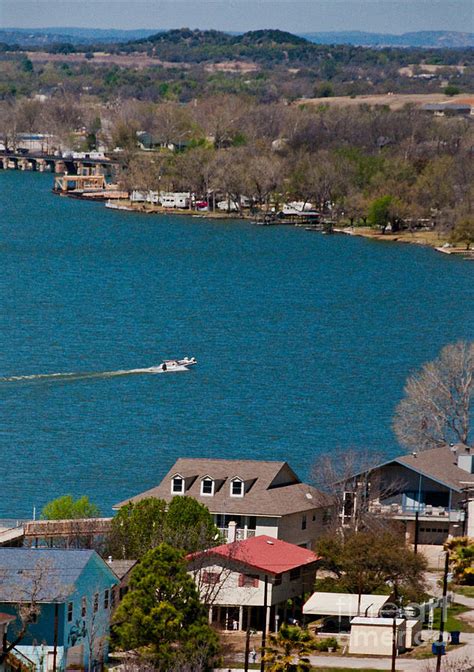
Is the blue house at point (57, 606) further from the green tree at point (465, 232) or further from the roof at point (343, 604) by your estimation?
the green tree at point (465, 232)

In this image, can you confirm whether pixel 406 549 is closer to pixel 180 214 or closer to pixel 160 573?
pixel 160 573

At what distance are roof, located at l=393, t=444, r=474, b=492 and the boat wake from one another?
19025 mm

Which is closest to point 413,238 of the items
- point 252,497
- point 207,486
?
point 207,486

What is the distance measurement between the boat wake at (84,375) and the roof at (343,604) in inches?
1008

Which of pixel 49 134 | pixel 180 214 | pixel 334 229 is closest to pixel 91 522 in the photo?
pixel 334 229

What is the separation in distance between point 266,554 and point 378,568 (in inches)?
67.8

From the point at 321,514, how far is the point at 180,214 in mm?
84754

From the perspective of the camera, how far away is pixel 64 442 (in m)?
47.0

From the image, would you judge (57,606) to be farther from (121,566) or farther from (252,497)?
(252,497)

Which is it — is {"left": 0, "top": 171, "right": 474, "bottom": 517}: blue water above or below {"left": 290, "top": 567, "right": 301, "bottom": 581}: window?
above

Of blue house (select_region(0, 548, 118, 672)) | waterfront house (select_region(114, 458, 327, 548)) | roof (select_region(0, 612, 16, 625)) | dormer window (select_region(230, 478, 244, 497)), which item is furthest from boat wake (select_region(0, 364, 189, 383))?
roof (select_region(0, 612, 16, 625))

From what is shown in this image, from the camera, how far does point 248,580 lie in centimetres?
3077

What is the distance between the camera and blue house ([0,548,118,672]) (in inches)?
1062

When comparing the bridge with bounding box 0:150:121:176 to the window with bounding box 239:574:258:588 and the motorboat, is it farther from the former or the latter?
the window with bounding box 239:574:258:588
